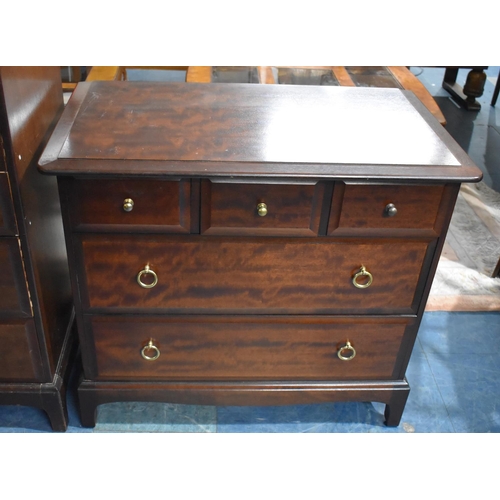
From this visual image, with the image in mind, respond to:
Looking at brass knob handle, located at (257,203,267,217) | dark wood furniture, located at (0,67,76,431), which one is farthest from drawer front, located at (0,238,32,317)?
brass knob handle, located at (257,203,267,217)

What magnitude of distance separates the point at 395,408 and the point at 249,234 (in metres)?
0.76

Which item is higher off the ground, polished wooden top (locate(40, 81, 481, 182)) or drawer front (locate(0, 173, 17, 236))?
polished wooden top (locate(40, 81, 481, 182))

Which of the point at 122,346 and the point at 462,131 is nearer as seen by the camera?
the point at 122,346

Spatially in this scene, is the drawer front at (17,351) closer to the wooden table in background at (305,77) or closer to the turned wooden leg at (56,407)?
the turned wooden leg at (56,407)

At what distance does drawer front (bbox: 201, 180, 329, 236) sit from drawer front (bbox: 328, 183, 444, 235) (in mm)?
42

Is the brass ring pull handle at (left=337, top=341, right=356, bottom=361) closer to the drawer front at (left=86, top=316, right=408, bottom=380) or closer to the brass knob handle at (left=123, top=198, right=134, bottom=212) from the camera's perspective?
the drawer front at (left=86, top=316, right=408, bottom=380)

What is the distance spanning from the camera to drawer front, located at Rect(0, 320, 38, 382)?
1481mm

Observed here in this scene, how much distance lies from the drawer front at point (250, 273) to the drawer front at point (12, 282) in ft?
0.46

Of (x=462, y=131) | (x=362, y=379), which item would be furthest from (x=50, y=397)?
(x=462, y=131)

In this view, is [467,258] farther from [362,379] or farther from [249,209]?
[249,209]

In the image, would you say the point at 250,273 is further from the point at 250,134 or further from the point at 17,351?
the point at 17,351

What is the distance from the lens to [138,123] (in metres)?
1.35

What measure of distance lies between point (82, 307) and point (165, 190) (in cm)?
41

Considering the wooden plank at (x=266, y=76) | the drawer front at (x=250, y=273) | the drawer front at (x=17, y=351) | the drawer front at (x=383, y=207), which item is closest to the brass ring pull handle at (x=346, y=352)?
the drawer front at (x=250, y=273)
